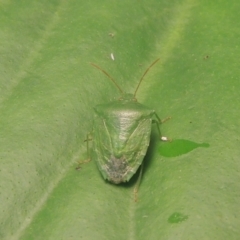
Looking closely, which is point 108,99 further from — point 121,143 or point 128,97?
point 121,143

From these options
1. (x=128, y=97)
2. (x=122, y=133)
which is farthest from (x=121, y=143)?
(x=128, y=97)

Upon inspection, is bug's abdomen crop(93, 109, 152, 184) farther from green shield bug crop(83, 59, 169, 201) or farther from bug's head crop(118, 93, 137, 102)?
bug's head crop(118, 93, 137, 102)

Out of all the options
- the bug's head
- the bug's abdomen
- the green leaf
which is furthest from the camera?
the bug's head

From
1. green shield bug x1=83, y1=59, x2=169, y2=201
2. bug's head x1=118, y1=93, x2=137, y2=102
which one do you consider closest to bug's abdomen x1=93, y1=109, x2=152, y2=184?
green shield bug x1=83, y1=59, x2=169, y2=201

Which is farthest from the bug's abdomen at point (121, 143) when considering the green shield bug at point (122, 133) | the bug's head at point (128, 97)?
the bug's head at point (128, 97)

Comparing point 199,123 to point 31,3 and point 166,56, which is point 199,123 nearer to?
point 166,56

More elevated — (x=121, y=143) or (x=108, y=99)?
(x=108, y=99)

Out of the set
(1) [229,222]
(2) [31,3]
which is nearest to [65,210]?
(1) [229,222]
